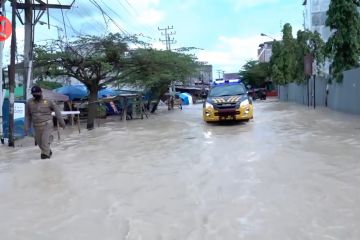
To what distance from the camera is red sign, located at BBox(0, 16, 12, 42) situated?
13.2 meters

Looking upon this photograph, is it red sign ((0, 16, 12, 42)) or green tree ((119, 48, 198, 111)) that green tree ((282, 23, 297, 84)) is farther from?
red sign ((0, 16, 12, 42))

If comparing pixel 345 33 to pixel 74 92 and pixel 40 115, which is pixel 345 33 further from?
pixel 40 115

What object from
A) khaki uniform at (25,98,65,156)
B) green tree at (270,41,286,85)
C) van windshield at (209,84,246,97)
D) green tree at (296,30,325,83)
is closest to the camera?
khaki uniform at (25,98,65,156)

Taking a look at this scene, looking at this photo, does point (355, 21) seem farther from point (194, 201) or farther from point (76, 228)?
point (76, 228)

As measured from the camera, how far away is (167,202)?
6.50 meters

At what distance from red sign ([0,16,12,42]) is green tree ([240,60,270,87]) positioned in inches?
2639

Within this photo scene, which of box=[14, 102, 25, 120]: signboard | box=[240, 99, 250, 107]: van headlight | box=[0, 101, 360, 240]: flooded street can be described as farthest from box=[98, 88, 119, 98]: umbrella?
box=[0, 101, 360, 240]: flooded street

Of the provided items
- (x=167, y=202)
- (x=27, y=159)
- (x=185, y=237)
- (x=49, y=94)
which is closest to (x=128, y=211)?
(x=167, y=202)

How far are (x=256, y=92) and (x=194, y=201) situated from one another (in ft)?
188

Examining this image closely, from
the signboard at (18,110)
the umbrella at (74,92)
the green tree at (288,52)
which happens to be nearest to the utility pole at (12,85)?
the signboard at (18,110)

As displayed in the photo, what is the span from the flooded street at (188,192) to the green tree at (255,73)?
220ft

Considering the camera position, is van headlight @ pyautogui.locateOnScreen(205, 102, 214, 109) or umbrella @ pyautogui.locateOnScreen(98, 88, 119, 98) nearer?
van headlight @ pyautogui.locateOnScreen(205, 102, 214, 109)

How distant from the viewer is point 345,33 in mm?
24109

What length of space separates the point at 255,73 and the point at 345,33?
5578 cm
